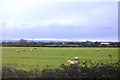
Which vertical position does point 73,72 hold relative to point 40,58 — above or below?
above

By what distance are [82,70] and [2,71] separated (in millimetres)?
2138

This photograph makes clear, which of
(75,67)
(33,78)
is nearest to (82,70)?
(75,67)

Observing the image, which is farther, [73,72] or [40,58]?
[40,58]

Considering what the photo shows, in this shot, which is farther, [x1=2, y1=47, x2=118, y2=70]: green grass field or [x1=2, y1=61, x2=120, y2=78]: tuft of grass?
[x1=2, y1=47, x2=118, y2=70]: green grass field

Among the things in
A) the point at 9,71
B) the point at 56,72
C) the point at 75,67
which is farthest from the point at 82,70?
the point at 9,71

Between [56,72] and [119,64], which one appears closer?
[56,72]

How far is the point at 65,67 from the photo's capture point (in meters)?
8.09

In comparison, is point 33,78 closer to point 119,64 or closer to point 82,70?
point 82,70

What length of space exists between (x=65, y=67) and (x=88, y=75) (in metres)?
0.65

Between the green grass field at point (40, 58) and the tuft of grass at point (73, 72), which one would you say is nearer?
the tuft of grass at point (73, 72)

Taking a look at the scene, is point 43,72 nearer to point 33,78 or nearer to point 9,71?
point 33,78

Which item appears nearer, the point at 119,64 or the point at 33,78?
the point at 33,78

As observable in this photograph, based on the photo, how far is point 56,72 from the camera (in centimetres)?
792

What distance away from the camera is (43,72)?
802 centimetres
